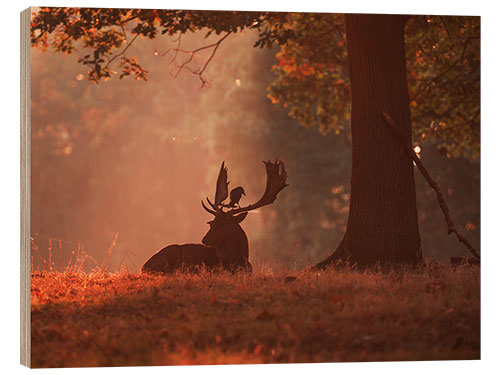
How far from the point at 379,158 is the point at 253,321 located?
3.16 meters

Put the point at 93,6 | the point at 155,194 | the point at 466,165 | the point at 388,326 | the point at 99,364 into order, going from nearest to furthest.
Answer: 1. the point at 99,364
2. the point at 388,326
3. the point at 93,6
4. the point at 155,194
5. the point at 466,165

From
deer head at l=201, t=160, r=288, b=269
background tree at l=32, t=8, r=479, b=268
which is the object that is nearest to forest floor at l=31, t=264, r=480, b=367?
deer head at l=201, t=160, r=288, b=269

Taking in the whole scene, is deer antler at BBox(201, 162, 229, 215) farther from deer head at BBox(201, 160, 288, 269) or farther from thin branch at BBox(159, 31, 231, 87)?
thin branch at BBox(159, 31, 231, 87)

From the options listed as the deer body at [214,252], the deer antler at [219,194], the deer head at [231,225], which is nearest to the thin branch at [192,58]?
the deer antler at [219,194]

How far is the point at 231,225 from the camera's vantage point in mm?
10312

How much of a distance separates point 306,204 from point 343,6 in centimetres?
865

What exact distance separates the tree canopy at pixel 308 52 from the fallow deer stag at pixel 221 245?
6.12 ft

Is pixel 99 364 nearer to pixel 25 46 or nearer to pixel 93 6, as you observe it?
pixel 25 46

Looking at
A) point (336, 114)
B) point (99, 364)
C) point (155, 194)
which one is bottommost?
point (99, 364)

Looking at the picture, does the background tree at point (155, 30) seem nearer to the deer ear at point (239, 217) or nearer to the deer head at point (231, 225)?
the deer head at point (231, 225)

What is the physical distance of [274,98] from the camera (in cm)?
1470

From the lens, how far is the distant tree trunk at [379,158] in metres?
10.2

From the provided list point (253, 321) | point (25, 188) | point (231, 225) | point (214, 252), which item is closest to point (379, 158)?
point (231, 225)

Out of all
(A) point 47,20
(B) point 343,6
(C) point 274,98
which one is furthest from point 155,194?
(B) point 343,6
